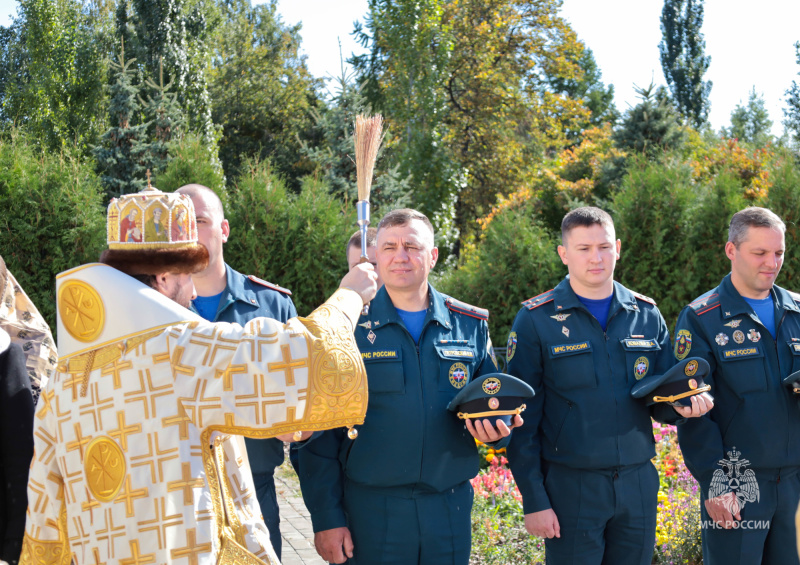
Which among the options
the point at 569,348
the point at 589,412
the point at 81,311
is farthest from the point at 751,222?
the point at 81,311

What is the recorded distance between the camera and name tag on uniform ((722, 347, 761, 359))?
381cm

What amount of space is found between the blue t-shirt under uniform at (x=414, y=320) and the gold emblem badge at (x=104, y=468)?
61.4 inches

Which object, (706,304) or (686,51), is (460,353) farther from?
(686,51)

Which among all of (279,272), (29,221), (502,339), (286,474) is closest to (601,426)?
(286,474)

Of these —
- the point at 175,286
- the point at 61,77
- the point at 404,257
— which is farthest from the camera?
the point at 61,77

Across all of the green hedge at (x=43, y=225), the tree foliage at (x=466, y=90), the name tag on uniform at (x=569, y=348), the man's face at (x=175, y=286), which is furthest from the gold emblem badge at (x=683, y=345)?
the tree foliage at (x=466, y=90)

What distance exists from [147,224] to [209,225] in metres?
1.50

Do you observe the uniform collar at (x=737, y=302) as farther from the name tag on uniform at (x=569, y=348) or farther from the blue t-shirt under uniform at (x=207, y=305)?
the blue t-shirt under uniform at (x=207, y=305)

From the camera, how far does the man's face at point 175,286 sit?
2232 millimetres

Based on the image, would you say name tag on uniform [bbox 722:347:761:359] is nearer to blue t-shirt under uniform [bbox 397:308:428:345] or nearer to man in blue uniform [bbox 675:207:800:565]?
man in blue uniform [bbox 675:207:800:565]

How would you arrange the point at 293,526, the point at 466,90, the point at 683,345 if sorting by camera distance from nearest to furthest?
the point at 683,345
the point at 293,526
the point at 466,90

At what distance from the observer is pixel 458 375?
129 inches

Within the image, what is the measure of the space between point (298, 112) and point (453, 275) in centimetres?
1519

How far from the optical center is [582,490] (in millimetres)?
3408
